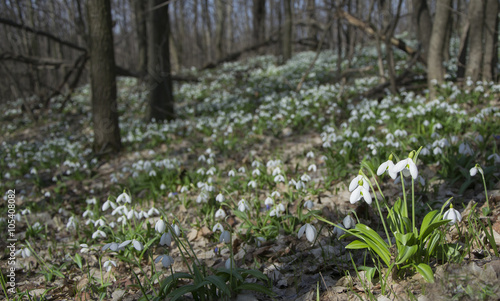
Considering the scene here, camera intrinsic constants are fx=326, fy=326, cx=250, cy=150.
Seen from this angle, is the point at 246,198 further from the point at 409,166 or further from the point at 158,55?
the point at 158,55

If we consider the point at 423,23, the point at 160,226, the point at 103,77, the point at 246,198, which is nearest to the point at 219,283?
the point at 160,226

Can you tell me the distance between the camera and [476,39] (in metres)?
6.03

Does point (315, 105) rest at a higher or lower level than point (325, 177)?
higher

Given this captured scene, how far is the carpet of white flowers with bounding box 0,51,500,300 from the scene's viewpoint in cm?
205

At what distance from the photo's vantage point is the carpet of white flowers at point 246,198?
80.7 inches

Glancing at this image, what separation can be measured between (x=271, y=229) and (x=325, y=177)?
4.49 feet

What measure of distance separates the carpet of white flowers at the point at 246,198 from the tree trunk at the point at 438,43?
34 cm

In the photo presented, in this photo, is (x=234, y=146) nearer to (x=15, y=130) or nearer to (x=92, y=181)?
(x=92, y=181)

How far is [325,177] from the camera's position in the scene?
3.97 m

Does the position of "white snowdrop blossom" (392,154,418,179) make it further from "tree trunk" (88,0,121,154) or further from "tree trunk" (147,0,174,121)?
"tree trunk" (147,0,174,121)

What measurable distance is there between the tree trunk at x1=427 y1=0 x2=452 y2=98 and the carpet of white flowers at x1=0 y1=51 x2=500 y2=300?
340 mm

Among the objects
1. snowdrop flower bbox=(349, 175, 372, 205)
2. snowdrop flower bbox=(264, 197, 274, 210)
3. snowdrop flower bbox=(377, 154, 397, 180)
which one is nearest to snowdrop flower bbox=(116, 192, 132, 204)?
snowdrop flower bbox=(264, 197, 274, 210)

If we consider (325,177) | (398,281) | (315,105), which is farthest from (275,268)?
(315,105)

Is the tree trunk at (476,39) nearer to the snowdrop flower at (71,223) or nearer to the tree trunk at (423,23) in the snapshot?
the tree trunk at (423,23)
